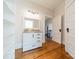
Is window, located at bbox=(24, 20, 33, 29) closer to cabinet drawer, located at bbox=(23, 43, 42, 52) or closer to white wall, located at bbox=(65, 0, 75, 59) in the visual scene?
cabinet drawer, located at bbox=(23, 43, 42, 52)

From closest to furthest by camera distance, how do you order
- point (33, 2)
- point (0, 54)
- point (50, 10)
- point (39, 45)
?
point (0, 54) < point (39, 45) < point (33, 2) < point (50, 10)

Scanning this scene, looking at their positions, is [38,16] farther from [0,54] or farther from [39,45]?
[0,54]

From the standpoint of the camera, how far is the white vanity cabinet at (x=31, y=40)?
3342 millimetres

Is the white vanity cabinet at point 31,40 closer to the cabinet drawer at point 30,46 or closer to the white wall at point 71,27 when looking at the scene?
the cabinet drawer at point 30,46

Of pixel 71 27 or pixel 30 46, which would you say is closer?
pixel 71 27

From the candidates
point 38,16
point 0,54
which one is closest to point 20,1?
point 38,16

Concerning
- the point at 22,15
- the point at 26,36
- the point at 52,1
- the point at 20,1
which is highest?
the point at 52,1

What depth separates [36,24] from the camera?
182 inches

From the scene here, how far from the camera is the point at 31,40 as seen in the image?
359 centimetres

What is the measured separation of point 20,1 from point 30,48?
2.37m

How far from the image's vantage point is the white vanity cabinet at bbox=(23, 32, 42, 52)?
3.34 meters

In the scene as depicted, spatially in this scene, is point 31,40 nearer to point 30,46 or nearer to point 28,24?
point 30,46

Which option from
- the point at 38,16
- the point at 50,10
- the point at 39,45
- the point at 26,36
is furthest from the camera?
the point at 50,10

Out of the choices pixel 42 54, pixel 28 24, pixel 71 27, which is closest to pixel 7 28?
pixel 42 54
